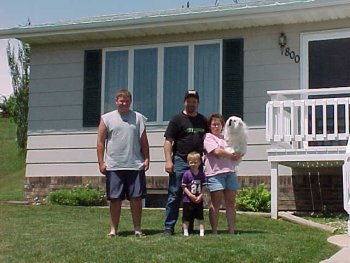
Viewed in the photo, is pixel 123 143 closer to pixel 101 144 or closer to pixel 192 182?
pixel 101 144

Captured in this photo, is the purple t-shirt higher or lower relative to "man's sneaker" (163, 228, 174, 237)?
higher

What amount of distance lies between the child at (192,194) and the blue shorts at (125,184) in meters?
0.48

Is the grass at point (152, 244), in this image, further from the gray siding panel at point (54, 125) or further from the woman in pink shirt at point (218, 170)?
the gray siding panel at point (54, 125)

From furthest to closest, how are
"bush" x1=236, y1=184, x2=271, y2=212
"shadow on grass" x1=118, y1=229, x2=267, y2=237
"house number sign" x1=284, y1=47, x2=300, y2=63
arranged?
"house number sign" x1=284, y1=47, x2=300, y2=63 < "bush" x1=236, y1=184, x2=271, y2=212 < "shadow on grass" x1=118, y1=229, x2=267, y2=237

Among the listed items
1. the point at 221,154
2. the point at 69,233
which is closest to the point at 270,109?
the point at 221,154

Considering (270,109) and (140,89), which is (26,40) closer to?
(140,89)

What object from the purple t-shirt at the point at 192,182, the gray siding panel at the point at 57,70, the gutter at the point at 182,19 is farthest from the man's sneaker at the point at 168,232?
the gray siding panel at the point at 57,70

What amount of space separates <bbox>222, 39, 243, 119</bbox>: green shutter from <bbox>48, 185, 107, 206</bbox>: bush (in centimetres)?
276

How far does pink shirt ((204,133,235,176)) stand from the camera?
301 inches

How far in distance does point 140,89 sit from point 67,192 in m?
2.32

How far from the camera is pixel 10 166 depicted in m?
22.9

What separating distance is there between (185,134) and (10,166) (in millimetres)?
16232

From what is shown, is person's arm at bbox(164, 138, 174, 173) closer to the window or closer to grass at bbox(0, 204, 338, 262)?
grass at bbox(0, 204, 338, 262)

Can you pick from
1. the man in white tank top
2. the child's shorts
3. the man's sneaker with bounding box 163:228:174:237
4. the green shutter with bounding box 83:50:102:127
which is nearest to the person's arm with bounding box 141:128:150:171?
the man in white tank top
